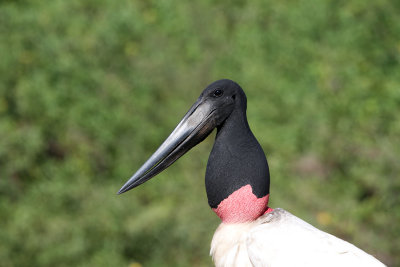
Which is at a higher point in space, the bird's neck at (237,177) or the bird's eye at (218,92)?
→ the bird's eye at (218,92)

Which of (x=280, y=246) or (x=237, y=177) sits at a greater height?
(x=237, y=177)

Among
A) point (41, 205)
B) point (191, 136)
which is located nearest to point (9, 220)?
point (41, 205)

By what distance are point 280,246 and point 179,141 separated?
62 cm

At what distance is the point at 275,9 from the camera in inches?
274

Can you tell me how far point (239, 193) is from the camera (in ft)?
8.15

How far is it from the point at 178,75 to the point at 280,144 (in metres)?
1.25

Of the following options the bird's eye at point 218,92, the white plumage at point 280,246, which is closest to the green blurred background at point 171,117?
the white plumage at point 280,246

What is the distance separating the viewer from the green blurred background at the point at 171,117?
430 centimetres

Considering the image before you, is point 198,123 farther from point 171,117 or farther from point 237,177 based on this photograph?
point 171,117

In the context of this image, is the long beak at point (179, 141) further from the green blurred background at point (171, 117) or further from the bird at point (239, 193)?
the green blurred background at point (171, 117)

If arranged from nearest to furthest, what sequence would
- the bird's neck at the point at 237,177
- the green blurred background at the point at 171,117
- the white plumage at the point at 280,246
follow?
the white plumage at the point at 280,246, the bird's neck at the point at 237,177, the green blurred background at the point at 171,117

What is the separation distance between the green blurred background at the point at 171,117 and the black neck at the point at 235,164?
1.75 m

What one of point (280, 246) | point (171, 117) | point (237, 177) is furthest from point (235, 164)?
point (171, 117)

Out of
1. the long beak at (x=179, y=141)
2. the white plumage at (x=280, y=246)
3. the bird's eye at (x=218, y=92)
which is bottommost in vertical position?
the white plumage at (x=280, y=246)
